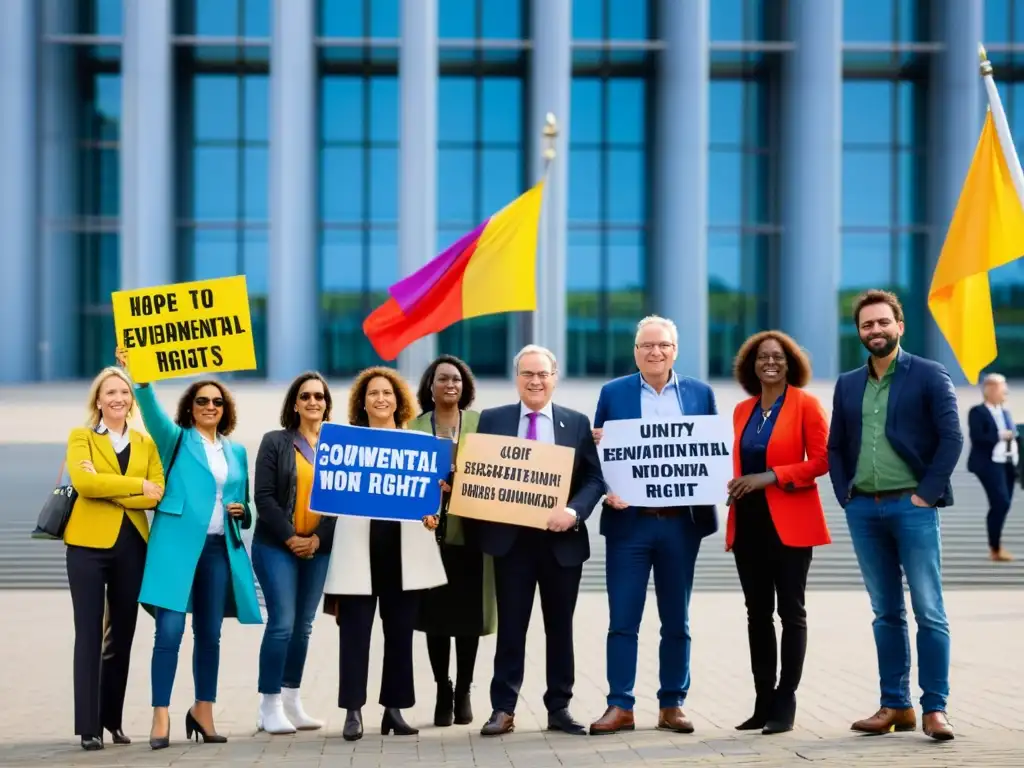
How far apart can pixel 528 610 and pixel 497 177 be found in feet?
116

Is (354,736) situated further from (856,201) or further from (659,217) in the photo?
(856,201)

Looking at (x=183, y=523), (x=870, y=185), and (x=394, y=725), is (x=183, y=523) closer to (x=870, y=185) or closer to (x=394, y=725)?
(x=394, y=725)

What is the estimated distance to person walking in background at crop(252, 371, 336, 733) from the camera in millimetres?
6953

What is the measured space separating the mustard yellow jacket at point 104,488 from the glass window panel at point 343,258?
35275 millimetres

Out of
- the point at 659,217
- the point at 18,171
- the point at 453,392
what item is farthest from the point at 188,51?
the point at 453,392

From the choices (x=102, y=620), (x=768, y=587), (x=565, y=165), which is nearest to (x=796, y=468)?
(x=768, y=587)

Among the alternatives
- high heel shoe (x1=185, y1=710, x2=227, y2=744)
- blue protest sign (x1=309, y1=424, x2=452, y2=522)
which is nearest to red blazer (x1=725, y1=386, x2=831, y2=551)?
blue protest sign (x1=309, y1=424, x2=452, y2=522)

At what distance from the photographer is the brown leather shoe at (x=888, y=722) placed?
20.8ft

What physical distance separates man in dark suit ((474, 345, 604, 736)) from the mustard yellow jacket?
62.7 inches

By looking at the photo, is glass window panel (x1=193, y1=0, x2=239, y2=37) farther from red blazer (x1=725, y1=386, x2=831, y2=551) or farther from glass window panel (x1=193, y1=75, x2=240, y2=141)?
red blazer (x1=725, y1=386, x2=831, y2=551)

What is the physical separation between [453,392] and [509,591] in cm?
101

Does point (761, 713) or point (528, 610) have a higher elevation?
point (528, 610)

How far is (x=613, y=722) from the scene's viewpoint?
659 centimetres

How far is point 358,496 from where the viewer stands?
270 inches
